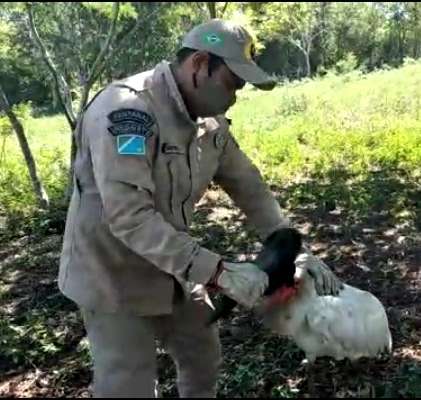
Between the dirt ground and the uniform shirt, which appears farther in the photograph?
the dirt ground

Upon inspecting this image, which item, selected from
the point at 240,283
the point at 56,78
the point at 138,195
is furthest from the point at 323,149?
the point at 138,195

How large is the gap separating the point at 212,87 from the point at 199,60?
0.09m

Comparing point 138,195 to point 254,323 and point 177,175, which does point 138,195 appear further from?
point 254,323

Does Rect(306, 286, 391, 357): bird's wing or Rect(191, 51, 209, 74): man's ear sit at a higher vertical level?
Rect(191, 51, 209, 74): man's ear

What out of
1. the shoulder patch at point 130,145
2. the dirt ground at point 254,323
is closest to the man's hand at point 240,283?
the shoulder patch at point 130,145

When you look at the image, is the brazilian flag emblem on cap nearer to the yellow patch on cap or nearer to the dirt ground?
the yellow patch on cap

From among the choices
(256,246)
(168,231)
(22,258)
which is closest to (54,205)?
(22,258)

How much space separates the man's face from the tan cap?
3 centimetres

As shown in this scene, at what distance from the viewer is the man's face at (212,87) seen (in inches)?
84.3

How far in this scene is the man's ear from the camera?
2121mm

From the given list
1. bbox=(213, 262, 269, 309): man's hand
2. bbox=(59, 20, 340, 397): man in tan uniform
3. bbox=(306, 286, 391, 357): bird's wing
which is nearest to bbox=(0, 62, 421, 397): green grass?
bbox=(306, 286, 391, 357): bird's wing

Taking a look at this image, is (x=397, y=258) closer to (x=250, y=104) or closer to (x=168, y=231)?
(x=168, y=231)

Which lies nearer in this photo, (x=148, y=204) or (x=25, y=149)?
(x=148, y=204)

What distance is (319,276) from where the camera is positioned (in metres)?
2.43
